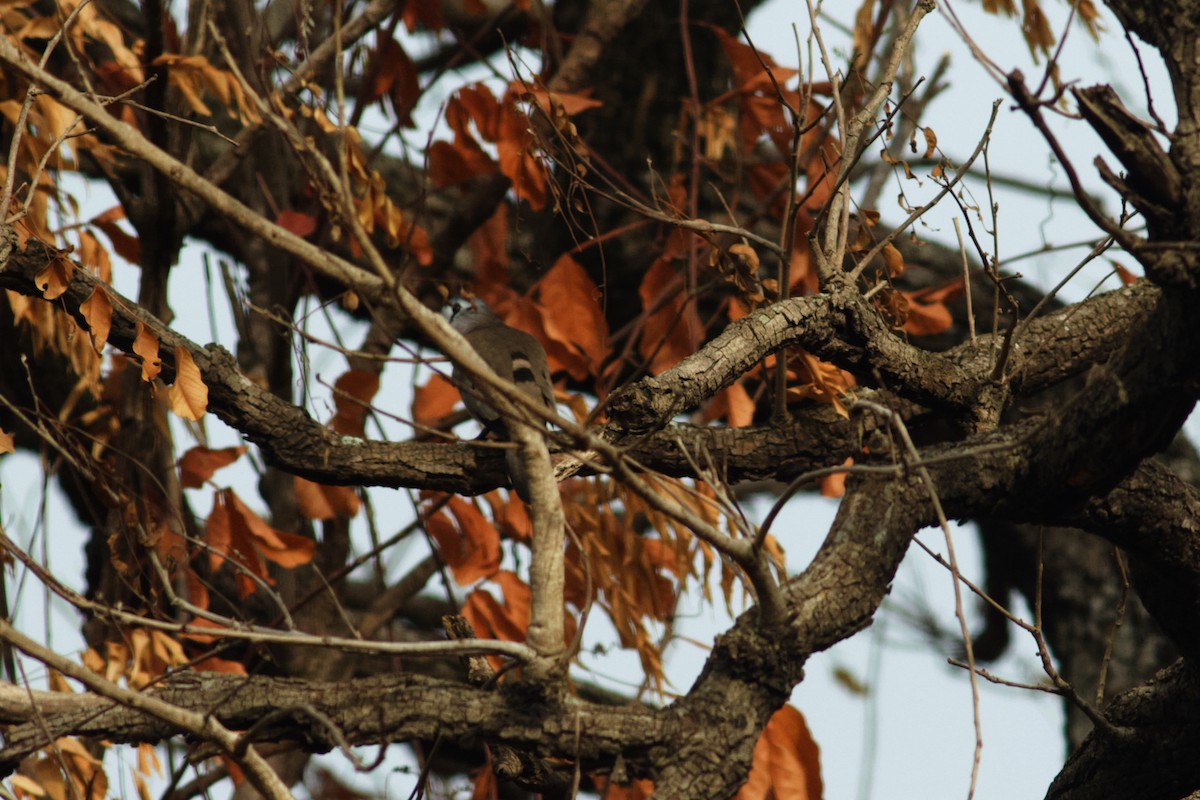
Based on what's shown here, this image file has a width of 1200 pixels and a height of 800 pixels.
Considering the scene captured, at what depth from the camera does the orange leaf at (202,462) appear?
3.20 m

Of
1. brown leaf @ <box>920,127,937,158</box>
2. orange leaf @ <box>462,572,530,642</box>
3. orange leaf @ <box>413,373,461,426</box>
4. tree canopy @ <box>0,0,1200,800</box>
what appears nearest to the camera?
tree canopy @ <box>0,0,1200,800</box>

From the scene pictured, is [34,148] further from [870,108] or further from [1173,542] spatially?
[1173,542]

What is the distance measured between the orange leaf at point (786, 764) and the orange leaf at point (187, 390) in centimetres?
147

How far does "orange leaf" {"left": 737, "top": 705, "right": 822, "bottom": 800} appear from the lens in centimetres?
267

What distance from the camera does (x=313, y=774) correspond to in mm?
5262

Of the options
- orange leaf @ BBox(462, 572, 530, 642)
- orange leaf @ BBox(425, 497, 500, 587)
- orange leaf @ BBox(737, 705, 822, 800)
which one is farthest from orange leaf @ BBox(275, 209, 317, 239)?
orange leaf @ BBox(737, 705, 822, 800)

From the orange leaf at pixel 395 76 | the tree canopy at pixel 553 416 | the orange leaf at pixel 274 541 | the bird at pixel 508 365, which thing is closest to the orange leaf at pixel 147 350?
the tree canopy at pixel 553 416

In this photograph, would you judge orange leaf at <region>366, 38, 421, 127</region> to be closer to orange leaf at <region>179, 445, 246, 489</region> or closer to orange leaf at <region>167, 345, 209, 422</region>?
orange leaf at <region>179, 445, 246, 489</region>

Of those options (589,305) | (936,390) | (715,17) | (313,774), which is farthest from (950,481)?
(313,774)

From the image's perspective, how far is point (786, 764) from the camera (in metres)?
2.70

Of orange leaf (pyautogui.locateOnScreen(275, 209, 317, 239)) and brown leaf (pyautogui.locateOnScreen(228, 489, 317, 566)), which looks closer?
brown leaf (pyautogui.locateOnScreen(228, 489, 317, 566))

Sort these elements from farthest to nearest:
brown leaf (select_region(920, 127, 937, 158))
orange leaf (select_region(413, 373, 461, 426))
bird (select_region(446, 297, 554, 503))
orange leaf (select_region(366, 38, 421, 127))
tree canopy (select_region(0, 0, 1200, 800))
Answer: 1. orange leaf (select_region(366, 38, 421, 127))
2. orange leaf (select_region(413, 373, 461, 426))
3. bird (select_region(446, 297, 554, 503))
4. brown leaf (select_region(920, 127, 937, 158))
5. tree canopy (select_region(0, 0, 1200, 800))

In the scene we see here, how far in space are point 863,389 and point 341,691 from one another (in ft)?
4.29

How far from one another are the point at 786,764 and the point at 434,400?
4.94 ft
